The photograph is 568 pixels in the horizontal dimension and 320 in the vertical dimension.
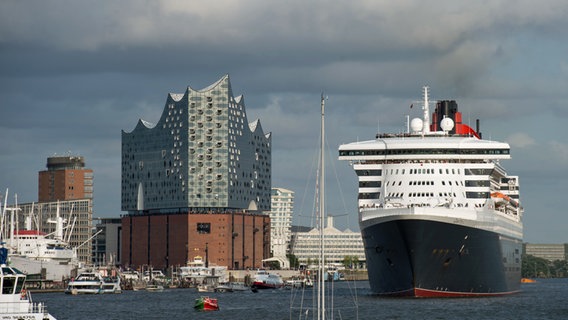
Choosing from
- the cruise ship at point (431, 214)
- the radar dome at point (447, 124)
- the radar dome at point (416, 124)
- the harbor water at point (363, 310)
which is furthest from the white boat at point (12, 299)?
the radar dome at point (447, 124)

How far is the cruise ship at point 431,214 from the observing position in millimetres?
106812

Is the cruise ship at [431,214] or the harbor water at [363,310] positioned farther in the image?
the cruise ship at [431,214]

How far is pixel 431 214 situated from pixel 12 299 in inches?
2309

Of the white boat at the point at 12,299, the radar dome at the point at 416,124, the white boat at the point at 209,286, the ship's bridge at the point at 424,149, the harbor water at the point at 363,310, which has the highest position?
the radar dome at the point at 416,124

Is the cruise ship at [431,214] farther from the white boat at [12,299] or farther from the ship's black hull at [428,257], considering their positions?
the white boat at [12,299]

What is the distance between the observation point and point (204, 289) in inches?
7470

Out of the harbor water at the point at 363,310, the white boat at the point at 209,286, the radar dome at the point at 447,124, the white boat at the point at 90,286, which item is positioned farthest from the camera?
the white boat at the point at 209,286

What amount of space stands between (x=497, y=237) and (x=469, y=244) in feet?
32.5

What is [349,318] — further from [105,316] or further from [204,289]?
[204,289]

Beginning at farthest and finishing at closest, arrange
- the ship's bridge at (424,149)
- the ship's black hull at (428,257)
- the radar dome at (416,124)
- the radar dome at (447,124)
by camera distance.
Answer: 1. the radar dome at (447,124)
2. the radar dome at (416,124)
3. the ship's bridge at (424,149)
4. the ship's black hull at (428,257)

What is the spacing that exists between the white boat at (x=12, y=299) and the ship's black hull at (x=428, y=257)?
5702cm

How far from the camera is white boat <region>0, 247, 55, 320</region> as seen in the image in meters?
53.0

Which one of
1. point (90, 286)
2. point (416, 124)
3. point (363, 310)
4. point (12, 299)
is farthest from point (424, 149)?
point (90, 286)

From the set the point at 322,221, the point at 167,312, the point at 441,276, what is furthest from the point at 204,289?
the point at 322,221
